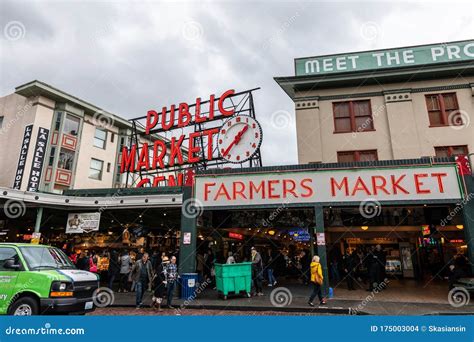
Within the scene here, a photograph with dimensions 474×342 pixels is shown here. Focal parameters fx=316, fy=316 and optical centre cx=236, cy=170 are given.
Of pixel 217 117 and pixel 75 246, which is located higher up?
pixel 217 117

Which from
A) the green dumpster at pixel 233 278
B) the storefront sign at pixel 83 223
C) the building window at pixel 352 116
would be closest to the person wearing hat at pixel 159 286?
the green dumpster at pixel 233 278

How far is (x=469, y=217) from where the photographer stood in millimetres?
13023

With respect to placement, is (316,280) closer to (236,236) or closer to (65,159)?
(236,236)

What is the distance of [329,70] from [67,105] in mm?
25056

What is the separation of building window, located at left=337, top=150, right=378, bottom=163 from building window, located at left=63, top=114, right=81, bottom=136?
26425 mm

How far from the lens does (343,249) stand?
2233 cm

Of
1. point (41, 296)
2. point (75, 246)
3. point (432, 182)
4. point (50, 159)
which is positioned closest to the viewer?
point (41, 296)

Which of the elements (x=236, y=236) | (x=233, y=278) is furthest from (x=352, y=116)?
(x=233, y=278)

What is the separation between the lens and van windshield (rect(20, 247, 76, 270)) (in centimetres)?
890

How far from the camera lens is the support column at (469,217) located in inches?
500

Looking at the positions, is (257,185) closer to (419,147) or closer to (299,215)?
(299,215)

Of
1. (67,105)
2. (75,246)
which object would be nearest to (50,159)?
(67,105)

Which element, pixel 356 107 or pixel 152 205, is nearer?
pixel 152 205

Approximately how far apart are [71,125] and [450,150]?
1265 inches
